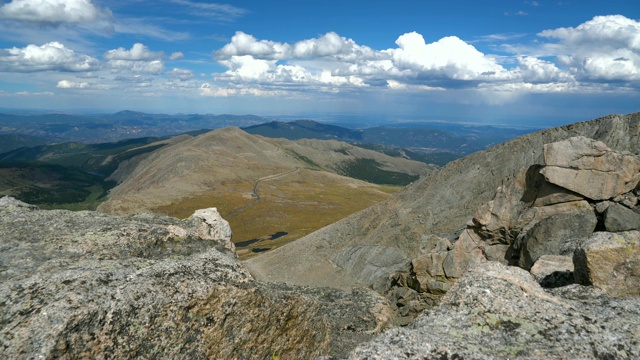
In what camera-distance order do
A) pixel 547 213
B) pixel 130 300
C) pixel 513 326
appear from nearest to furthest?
pixel 130 300
pixel 513 326
pixel 547 213

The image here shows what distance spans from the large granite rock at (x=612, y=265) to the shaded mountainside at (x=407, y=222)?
1485 inches

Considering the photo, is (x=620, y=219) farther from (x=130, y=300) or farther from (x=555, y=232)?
(x=130, y=300)

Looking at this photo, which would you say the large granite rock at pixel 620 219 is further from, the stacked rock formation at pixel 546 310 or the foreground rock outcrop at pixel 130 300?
the foreground rock outcrop at pixel 130 300

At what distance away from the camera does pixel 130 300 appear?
1247 cm

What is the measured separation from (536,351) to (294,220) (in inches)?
6294

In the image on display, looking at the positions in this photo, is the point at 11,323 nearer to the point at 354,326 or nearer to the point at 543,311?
the point at 543,311

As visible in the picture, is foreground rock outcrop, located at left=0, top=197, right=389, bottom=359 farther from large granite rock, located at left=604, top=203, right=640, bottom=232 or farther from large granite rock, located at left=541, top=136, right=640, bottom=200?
large granite rock, located at left=541, top=136, right=640, bottom=200

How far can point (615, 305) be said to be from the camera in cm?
1462

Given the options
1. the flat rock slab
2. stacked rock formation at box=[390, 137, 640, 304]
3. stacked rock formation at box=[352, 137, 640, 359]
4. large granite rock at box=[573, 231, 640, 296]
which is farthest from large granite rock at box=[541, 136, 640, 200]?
large granite rock at box=[573, 231, 640, 296]

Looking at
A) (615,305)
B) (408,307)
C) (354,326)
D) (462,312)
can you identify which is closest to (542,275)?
(615,305)

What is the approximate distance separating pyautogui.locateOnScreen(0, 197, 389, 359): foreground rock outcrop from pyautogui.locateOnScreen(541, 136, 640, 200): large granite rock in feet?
99.6

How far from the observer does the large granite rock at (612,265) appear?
652 inches

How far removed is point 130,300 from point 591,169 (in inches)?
1629

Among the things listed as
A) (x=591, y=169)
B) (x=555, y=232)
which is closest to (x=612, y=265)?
(x=555, y=232)
